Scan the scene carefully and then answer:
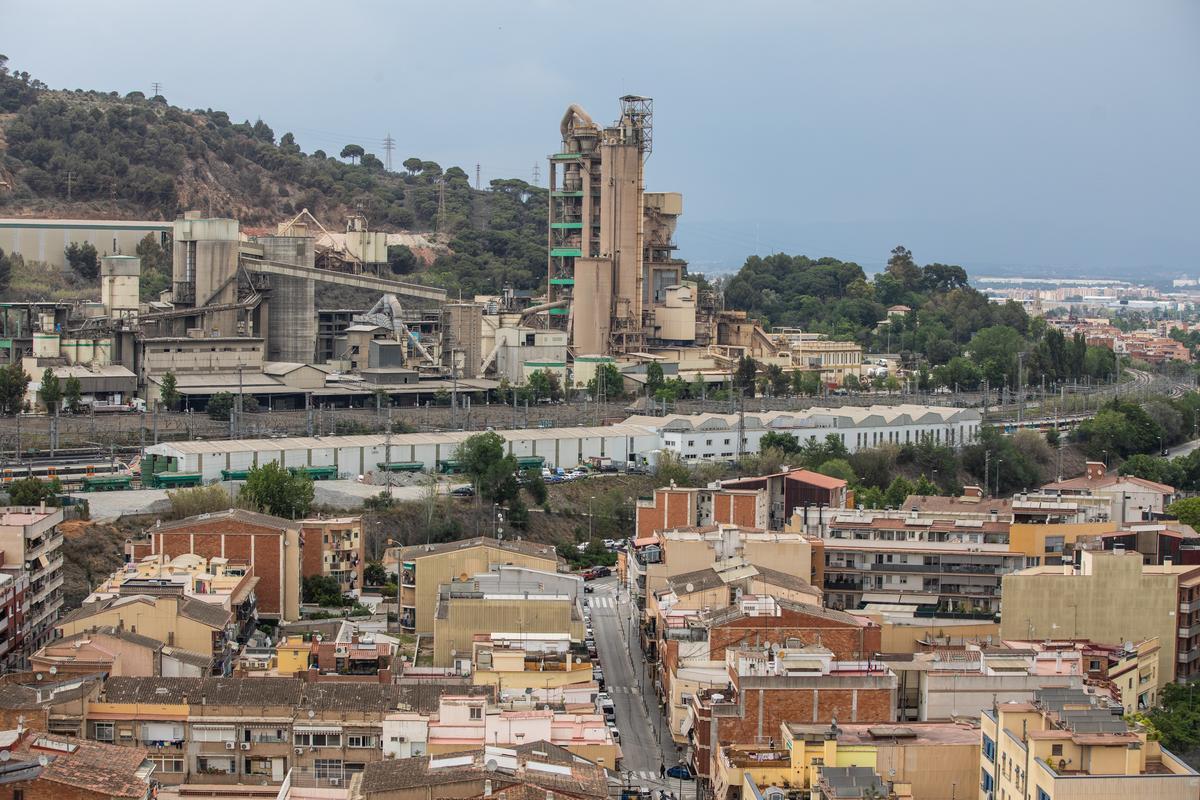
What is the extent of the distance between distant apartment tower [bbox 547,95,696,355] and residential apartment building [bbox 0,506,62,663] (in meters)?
24.8

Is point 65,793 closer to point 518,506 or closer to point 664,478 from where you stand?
point 518,506

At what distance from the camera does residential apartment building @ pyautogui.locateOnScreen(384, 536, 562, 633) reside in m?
22.3

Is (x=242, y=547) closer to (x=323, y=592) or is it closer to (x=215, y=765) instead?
(x=323, y=592)

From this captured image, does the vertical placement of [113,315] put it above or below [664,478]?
above

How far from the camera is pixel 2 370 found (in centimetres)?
3625

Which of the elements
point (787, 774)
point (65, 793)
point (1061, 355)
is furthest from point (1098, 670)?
point (1061, 355)

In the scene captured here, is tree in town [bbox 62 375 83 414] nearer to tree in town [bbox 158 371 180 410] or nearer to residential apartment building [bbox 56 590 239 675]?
tree in town [bbox 158 371 180 410]

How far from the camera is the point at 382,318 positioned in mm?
43688

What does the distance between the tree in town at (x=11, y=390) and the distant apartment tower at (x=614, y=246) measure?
14830 millimetres

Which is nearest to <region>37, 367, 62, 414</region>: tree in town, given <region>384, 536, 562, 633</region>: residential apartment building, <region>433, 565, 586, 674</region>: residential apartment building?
<region>384, 536, 562, 633</region>: residential apartment building

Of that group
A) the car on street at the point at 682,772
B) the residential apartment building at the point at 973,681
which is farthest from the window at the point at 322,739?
the residential apartment building at the point at 973,681

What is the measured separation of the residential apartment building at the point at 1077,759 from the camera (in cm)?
1259

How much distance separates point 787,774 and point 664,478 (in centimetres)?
2058

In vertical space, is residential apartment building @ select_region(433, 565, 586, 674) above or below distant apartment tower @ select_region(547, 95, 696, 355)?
below
